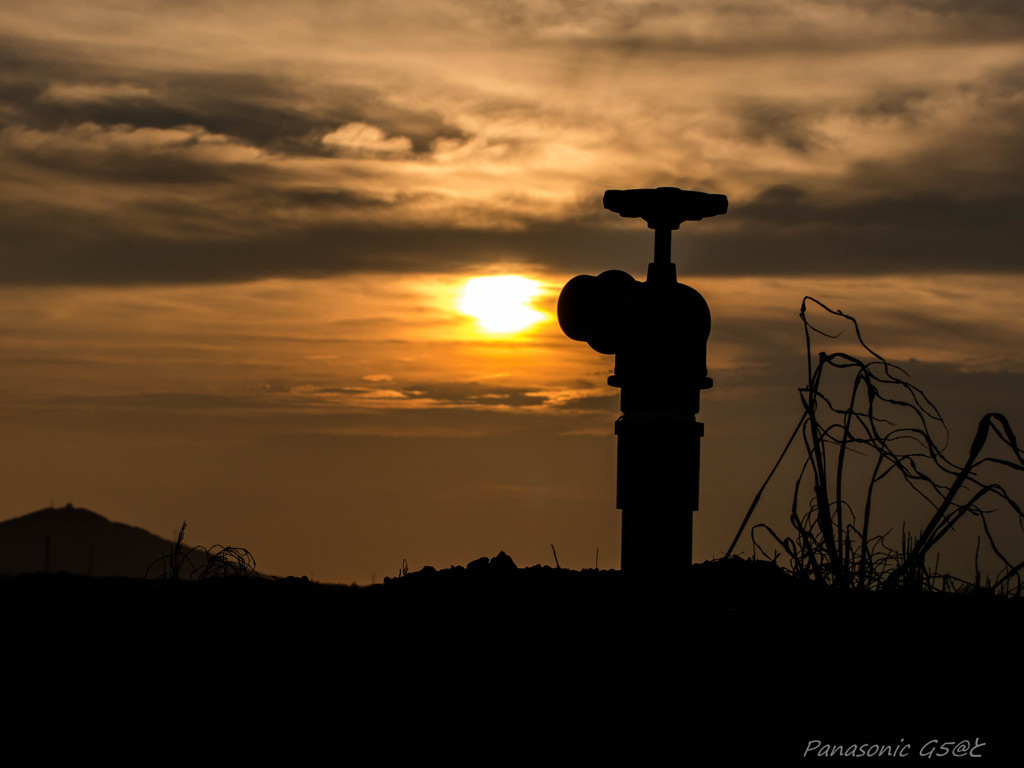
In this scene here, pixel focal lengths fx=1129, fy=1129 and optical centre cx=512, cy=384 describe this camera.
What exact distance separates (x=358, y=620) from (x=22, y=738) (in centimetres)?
132

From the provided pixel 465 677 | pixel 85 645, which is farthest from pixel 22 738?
pixel 465 677

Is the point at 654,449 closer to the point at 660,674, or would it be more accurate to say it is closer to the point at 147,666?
the point at 660,674

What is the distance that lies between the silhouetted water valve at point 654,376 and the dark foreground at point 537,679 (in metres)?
0.29

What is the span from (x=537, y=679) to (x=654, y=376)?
1.66 metres

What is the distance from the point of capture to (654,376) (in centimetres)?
503

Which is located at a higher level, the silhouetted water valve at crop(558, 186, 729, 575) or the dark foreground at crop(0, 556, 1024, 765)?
the silhouetted water valve at crop(558, 186, 729, 575)

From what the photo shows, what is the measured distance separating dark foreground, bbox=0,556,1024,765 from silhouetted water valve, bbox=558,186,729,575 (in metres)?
0.29

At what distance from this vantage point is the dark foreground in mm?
3535

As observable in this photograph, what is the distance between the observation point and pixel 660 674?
12.7 ft

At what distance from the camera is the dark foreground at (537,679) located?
11.6 ft

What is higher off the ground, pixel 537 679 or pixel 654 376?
pixel 654 376

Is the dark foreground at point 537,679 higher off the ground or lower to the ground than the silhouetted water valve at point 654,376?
lower

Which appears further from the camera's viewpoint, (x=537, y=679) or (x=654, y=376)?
(x=654, y=376)

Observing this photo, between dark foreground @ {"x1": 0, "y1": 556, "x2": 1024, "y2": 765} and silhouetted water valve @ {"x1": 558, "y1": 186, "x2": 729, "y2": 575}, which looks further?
silhouetted water valve @ {"x1": 558, "y1": 186, "x2": 729, "y2": 575}
